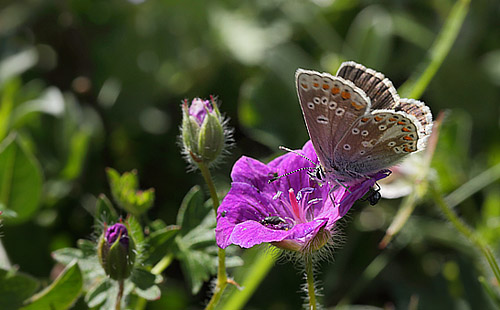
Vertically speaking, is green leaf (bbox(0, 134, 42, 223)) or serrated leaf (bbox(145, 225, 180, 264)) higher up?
serrated leaf (bbox(145, 225, 180, 264))

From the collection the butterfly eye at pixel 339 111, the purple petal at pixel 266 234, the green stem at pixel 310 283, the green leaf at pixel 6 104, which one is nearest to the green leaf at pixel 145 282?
the purple petal at pixel 266 234

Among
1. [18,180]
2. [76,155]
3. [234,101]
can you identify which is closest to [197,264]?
Answer: [18,180]

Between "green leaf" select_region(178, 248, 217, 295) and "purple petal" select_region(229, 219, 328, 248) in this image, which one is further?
"green leaf" select_region(178, 248, 217, 295)

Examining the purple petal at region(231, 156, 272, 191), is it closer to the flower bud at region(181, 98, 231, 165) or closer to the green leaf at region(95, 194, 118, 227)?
the flower bud at region(181, 98, 231, 165)

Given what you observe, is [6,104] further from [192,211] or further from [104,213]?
[192,211]

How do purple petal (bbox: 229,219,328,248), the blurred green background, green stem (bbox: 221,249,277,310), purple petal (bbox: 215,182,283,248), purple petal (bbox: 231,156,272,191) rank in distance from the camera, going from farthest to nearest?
1. the blurred green background
2. green stem (bbox: 221,249,277,310)
3. purple petal (bbox: 231,156,272,191)
4. purple petal (bbox: 215,182,283,248)
5. purple petal (bbox: 229,219,328,248)

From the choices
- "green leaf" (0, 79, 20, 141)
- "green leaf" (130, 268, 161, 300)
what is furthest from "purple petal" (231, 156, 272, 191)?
"green leaf" (0, 79, 20, 141)

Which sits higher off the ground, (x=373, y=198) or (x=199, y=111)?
(x=199, y=111)

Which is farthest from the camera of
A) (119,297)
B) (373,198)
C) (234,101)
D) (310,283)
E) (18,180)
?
(234,101)
